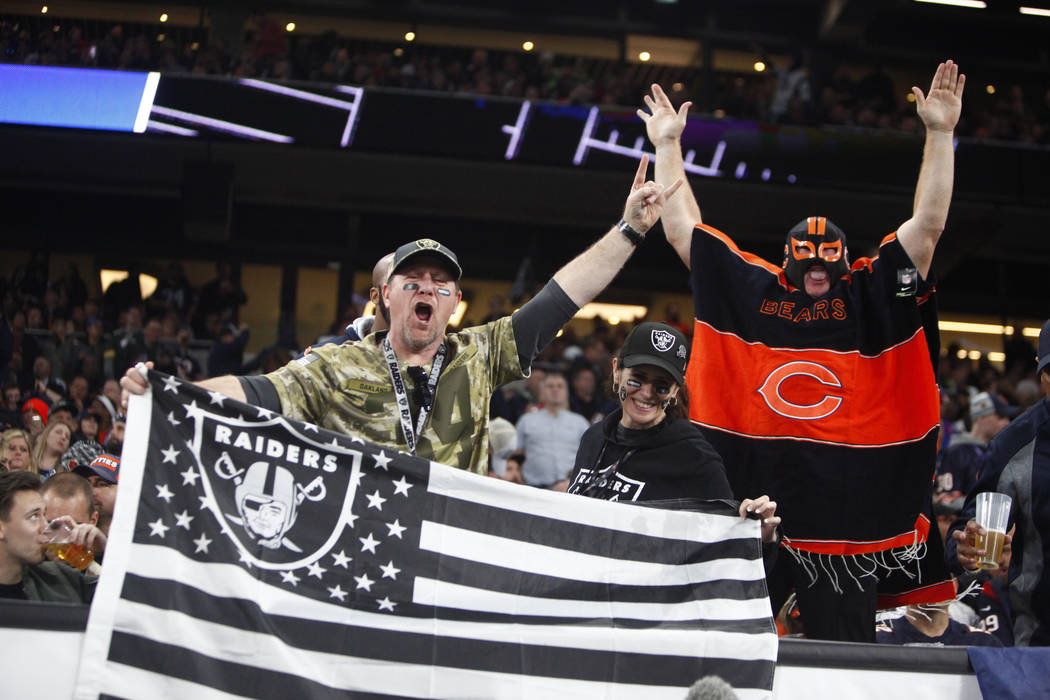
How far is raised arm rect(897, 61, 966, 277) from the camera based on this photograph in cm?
414

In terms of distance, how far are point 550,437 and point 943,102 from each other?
4957 millimetres

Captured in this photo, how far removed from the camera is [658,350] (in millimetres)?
3787

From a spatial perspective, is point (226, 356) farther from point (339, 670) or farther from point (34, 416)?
point (339, 670)

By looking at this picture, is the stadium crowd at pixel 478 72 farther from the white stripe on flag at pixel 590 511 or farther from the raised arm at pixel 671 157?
the white stripe on flag at pixel 590 511

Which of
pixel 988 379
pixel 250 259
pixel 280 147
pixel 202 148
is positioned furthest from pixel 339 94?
pixel 988 379

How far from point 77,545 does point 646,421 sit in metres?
1.92

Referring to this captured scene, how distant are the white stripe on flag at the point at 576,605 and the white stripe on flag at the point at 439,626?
0.04m

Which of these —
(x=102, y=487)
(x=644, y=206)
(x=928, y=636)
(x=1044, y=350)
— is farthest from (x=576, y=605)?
(x=102, y=487)

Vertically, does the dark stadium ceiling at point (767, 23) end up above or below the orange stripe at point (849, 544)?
above

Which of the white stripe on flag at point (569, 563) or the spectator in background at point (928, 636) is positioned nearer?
the white stripe on flag at point (569, 563)

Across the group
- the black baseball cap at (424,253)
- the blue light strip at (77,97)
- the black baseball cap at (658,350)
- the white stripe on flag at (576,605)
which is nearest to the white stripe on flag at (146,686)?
the white stripe on flag at (576,605)

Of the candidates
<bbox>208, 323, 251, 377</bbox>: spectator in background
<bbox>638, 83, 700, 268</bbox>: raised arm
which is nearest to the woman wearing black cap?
<bbox>638, 83, 700, 268</bbox>: raised arm

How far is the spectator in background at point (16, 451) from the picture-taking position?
645 cm

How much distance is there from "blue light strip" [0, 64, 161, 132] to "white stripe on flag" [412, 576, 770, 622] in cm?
1211
